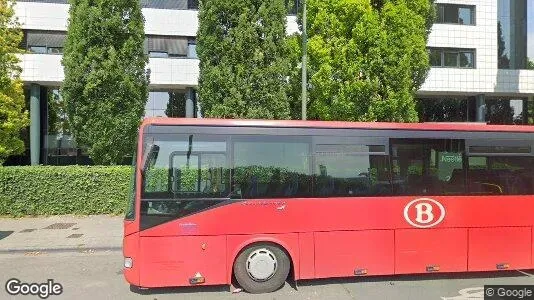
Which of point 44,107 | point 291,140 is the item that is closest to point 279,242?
point 291,140

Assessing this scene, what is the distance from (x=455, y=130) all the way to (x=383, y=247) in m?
2.22

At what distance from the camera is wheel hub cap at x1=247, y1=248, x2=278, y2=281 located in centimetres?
551

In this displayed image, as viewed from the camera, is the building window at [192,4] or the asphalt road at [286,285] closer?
the asphalt road at [286,285]

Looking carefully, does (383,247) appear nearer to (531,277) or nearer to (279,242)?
(279,242)

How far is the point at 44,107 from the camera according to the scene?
73.6 ft

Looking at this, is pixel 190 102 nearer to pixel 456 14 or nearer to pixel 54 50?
pixel 54 50

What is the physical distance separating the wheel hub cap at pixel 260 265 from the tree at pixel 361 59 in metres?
7.59

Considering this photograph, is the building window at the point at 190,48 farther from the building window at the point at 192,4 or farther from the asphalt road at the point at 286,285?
the asphalt road at the point at 286,285

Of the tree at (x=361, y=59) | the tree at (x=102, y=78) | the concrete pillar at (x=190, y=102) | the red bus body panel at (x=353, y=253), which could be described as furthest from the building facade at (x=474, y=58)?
the red bus body panel at (x=353, y=253)

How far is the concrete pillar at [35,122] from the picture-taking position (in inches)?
835

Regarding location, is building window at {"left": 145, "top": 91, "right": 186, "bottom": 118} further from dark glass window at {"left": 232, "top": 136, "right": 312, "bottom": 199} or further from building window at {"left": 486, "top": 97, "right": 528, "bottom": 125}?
building window at {"left": 486, "top": 97, "right": 528, "bottom": 125}

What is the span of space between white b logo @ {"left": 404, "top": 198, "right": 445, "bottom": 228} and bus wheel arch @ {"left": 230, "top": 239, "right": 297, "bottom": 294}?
197 centimetres

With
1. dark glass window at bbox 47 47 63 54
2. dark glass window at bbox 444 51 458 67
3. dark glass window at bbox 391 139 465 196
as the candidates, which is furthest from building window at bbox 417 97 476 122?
dark glass window at bbox 47 47 63 54

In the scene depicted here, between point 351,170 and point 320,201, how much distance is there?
2.21 feet
